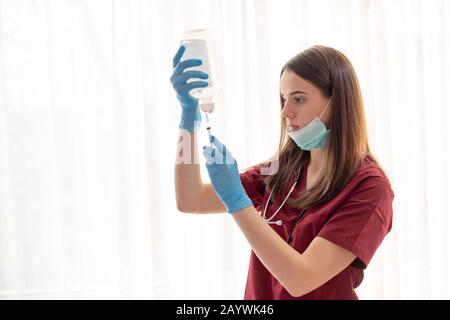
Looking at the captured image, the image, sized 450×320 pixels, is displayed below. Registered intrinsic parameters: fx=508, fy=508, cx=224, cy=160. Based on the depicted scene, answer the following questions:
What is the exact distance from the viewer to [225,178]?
4.04 feet

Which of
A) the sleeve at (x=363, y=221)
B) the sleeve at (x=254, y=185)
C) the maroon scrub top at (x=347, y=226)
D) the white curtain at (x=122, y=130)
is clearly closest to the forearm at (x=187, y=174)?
the sleeve at (x=254, y=185)

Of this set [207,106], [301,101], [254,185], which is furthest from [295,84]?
[254,185]

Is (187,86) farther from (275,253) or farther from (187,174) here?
(275,253)

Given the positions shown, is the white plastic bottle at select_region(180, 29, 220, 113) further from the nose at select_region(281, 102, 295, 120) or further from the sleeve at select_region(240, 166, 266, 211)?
the sleeve at select_region(240, 166, 266, 211)

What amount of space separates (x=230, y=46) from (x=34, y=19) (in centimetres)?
76

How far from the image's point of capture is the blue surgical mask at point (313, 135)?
131cm

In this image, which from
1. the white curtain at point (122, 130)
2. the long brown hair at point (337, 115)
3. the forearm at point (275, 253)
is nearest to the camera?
the forearm at point (275, 253)

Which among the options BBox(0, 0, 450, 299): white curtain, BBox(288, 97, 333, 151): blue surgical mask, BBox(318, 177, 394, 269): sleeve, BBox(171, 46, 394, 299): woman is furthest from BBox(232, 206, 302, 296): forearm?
BBox(0, 0, 450, 299): white curtain

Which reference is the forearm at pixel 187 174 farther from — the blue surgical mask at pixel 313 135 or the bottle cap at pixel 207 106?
the blue surgical mask at pixel 313 135

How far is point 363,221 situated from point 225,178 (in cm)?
34

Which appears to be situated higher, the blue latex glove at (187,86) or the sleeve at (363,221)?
the blue latex glove at (187,86)

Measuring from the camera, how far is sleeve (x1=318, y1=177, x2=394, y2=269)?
46.8 inches

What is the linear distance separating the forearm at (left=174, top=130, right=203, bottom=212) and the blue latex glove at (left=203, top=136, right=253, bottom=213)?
17 cm

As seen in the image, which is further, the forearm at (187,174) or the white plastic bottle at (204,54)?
the forearm at (187,174)
